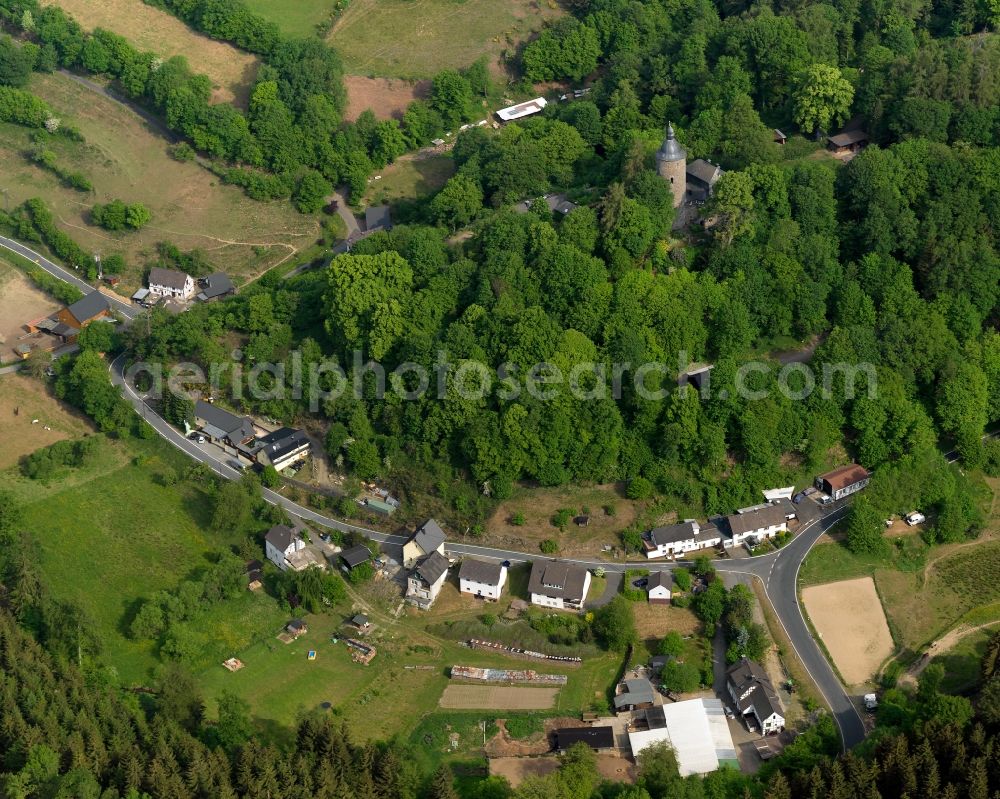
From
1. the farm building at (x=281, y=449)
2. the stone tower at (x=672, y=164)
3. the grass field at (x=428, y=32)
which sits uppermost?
the stone tower at (x=672, y=164)

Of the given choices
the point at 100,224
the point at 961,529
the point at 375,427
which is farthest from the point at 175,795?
the point at 100,224

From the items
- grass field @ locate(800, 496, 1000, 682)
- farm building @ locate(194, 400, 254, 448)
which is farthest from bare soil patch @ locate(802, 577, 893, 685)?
farm building @ locate(194, 400, 254, 448)

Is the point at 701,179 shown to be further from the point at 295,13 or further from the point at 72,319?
the point at 295,13

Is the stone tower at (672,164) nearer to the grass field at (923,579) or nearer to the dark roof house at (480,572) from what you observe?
the grass field at (923,579)

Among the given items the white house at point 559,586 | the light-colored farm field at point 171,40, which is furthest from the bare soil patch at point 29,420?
the light-colored farm field at point 171,40

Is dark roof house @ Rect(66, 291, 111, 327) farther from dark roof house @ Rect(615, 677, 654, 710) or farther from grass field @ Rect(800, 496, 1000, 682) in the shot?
grass field @ Rect(800, 496, 1000, 682)

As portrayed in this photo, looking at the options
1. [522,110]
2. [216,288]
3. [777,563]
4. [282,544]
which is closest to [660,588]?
[777,563]
